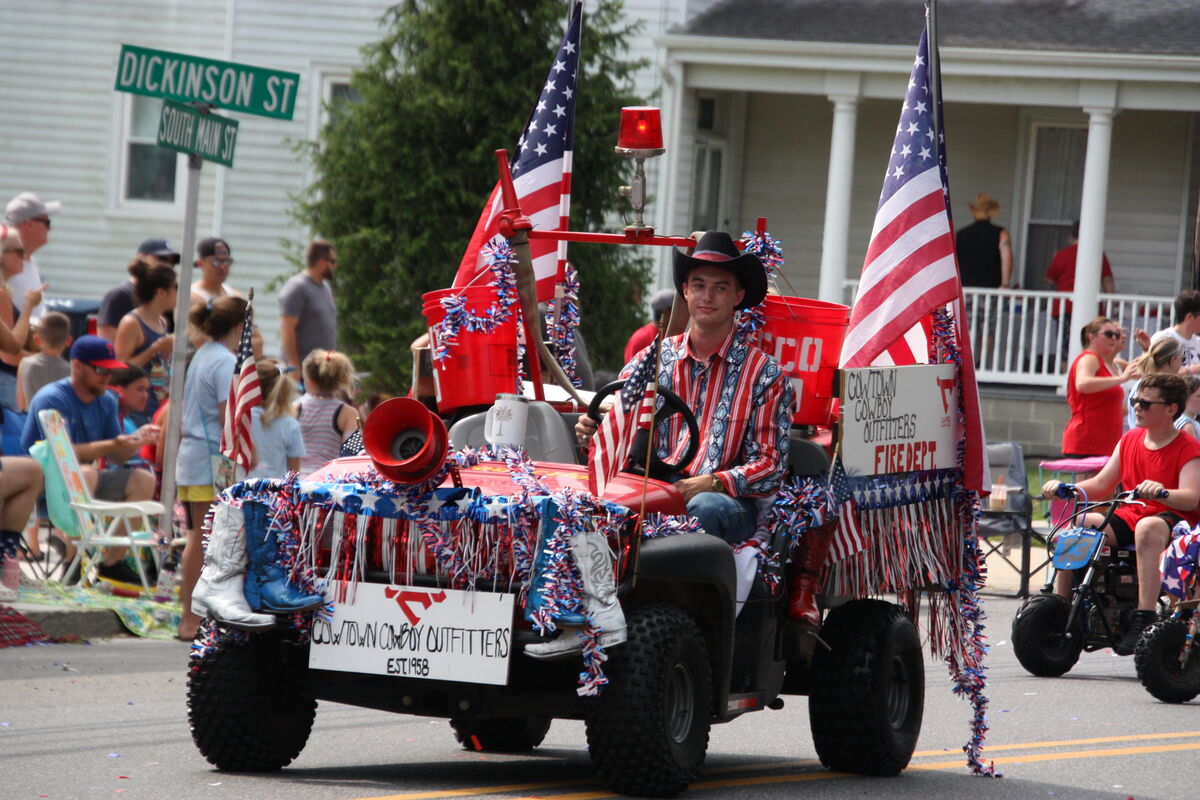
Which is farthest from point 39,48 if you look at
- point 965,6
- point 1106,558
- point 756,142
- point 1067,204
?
point 1106,558

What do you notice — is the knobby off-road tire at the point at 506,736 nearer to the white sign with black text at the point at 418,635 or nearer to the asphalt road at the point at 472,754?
the asphalt road at the point at 472,754

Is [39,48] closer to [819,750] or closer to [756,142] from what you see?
[756,142]

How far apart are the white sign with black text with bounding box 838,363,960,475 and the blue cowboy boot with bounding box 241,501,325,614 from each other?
6.86ft

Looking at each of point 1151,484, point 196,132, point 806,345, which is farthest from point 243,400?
point 1151,484

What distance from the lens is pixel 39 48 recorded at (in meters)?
25.8

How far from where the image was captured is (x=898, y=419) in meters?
7.54

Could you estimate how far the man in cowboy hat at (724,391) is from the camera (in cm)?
700

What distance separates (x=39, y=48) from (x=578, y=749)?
1997 cm

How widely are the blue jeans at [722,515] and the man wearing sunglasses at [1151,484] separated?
14.9ft

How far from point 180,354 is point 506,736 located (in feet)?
14.8

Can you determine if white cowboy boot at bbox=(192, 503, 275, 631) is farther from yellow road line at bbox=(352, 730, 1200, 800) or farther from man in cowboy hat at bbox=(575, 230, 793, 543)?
man in cowboy hat at bbox=(575, 230, 793, 543)

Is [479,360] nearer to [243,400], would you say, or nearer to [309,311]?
[243,400]

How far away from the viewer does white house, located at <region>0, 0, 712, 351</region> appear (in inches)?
997

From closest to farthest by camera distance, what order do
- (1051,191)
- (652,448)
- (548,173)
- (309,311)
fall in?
1. (652,448)
2. (548,173)
3. (309,311)
4. (1051,191)
